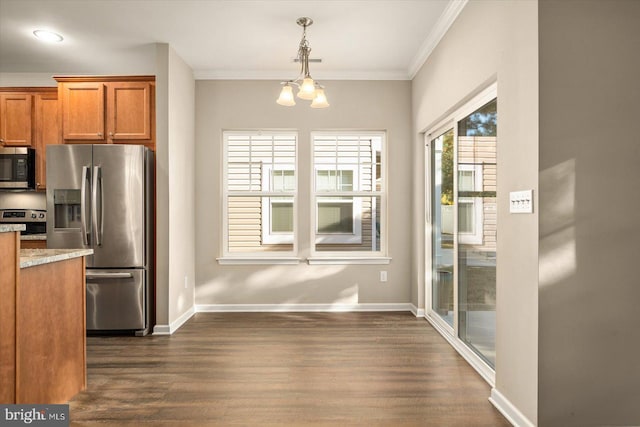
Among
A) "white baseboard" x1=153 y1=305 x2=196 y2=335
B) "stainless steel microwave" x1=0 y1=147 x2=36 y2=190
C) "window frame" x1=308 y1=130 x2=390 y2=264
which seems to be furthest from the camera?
"window frame" x1=308 y1=130 x2=390 y2=264

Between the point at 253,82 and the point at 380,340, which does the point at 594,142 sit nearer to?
the point at 380,340

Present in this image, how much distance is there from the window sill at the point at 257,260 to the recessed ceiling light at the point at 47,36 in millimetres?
2687

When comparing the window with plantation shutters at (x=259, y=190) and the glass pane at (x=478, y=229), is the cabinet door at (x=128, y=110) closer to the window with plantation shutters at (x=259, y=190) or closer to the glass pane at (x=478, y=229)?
the window with plantation shutters at (x=259, y=190)

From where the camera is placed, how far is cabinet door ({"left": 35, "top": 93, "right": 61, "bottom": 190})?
4.52 m

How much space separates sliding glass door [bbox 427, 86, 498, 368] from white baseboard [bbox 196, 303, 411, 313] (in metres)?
0.65

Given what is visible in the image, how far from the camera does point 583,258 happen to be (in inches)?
81.5

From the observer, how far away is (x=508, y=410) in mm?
2379

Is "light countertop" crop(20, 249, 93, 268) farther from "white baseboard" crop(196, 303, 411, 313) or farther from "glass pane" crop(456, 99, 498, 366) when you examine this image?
"glass pane" crop(456, 99, 498, 366)

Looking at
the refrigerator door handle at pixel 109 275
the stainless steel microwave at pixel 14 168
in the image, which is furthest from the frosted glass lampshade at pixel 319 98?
the stainless steel microwave at pixel 14 168

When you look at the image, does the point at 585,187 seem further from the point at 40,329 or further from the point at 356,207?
the point at 356,207

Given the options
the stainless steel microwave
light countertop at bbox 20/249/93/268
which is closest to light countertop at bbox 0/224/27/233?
light countertop at bbox 20/249/93/268

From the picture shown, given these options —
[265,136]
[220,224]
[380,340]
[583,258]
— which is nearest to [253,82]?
[265,136]

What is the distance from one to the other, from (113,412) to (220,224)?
105 inches

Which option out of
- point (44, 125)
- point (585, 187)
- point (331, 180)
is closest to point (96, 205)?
point (44, 125)
